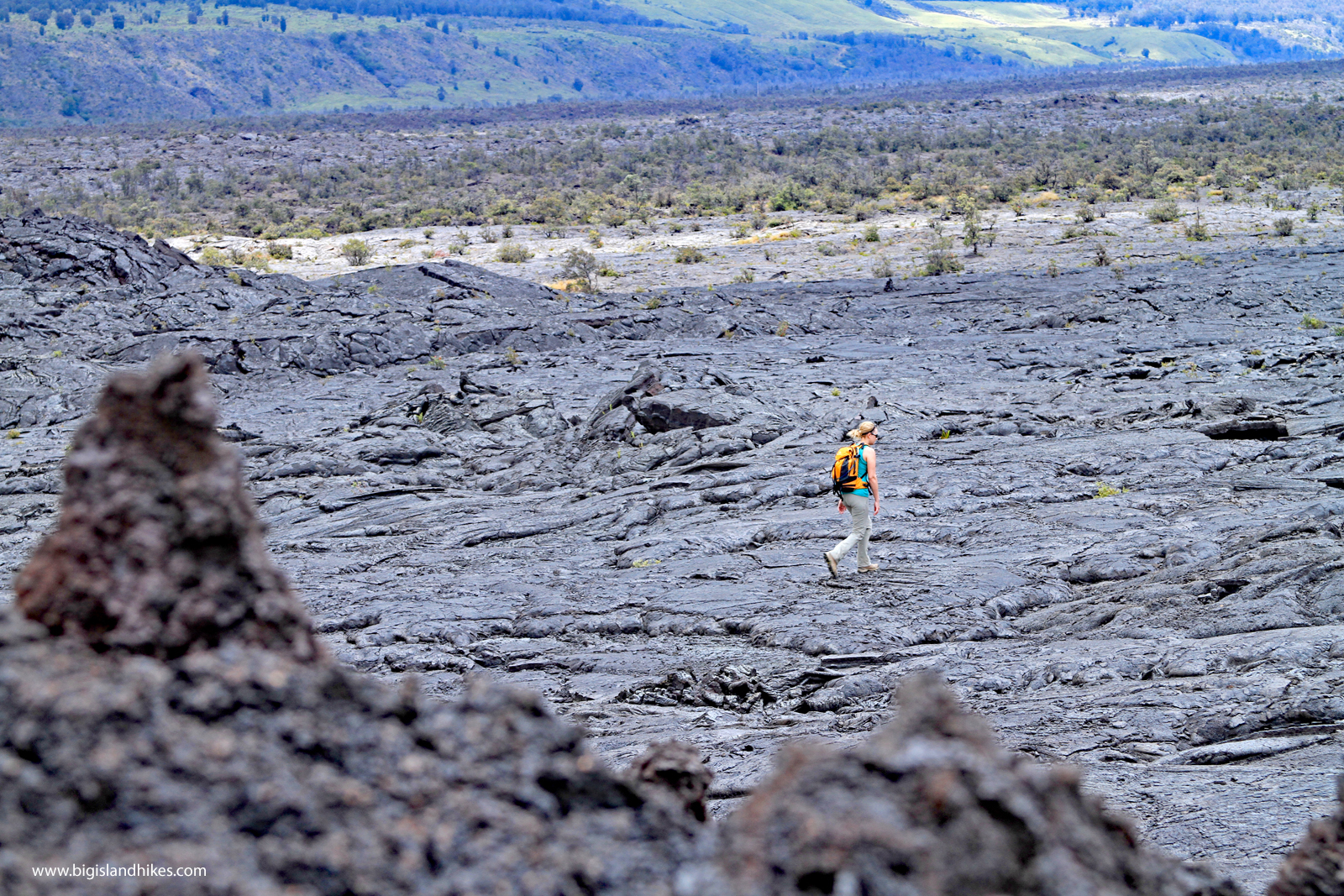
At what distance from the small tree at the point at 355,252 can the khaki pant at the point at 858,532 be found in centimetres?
2689

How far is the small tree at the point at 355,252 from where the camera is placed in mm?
32875

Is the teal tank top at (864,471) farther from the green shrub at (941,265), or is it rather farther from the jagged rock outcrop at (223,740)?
the green shrub at (941,265)

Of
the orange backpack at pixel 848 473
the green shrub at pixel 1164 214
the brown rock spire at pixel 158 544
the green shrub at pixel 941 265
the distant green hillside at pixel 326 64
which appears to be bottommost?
the orange backpack at pixel 848 473

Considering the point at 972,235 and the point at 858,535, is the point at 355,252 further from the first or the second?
the point at 858,535

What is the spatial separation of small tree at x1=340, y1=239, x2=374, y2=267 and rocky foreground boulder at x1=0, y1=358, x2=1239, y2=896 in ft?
107

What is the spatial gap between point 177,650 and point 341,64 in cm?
17031

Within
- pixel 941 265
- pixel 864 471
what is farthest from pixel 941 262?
pixel 864 471

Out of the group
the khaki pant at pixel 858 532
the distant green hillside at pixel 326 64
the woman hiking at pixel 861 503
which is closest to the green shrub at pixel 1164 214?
the woman hiking at pixel 861 503

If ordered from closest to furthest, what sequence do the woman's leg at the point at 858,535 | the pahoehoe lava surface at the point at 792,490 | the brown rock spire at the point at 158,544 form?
the brown rock spire at the point at 158,544 < the pahoehoe lava surface at the point at 792,490 < the woman's leg at the point at 858,535

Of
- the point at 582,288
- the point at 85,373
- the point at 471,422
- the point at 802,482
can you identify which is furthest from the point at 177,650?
the point at 582,288

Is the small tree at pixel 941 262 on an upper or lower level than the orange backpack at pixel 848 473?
upper

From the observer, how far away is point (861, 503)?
932 cm

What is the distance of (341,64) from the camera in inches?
6068

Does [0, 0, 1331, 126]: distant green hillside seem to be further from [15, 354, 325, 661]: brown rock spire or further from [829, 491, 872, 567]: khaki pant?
[15, 354, 325, 661]: brown rock spire
